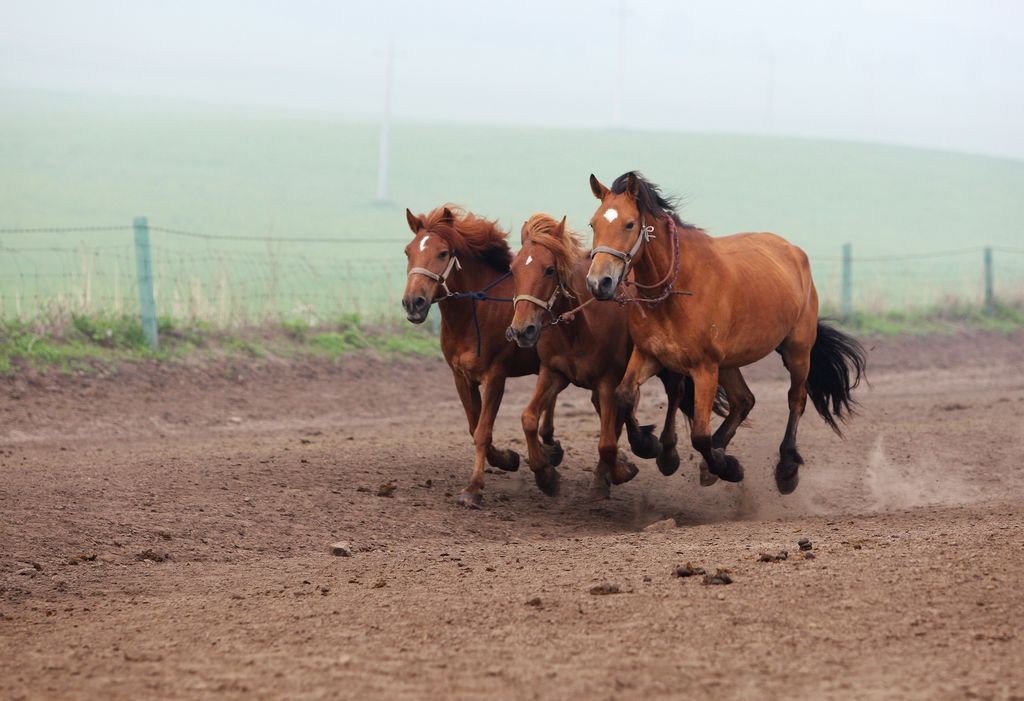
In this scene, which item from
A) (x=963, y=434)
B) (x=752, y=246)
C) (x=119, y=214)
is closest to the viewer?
(x=752, y=246)

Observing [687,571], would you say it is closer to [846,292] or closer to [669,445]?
[669,445]

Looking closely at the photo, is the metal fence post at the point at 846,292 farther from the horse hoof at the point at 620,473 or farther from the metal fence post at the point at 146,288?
the horse hoof at the point at 620,473

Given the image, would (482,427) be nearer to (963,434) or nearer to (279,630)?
(279,630)

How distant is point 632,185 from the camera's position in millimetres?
8273

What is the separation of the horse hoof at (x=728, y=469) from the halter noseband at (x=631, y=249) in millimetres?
1760

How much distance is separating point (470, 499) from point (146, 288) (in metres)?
7.23

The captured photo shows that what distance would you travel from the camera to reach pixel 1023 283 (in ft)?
88.8

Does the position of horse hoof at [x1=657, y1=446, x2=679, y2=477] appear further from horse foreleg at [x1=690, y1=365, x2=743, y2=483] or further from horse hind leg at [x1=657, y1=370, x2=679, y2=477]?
horse foreleg at [x1=690, y1=365, x2=743, y2=483]

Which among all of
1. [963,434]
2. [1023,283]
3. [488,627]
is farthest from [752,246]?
[1023,283]

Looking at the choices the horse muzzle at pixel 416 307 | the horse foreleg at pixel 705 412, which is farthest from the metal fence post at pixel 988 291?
the horse muzzle at pixel 416 307

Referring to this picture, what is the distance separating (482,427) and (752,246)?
101 inches

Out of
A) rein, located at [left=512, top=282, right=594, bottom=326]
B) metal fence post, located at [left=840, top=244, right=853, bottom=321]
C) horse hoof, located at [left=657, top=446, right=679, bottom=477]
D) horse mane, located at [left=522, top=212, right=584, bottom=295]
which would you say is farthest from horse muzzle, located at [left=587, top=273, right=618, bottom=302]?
metal fence post, located at [left=840, top=244, right=853, bottom=321]

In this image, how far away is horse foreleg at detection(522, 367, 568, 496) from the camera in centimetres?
892

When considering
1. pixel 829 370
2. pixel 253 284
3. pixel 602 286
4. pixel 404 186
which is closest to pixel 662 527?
pixel 602 286
